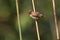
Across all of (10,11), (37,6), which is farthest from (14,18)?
(37,6)

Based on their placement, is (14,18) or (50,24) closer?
(50,24)

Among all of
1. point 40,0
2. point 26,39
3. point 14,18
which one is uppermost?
point 40,0

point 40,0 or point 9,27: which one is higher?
point 40,0

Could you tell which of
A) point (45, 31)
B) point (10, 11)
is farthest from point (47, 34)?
point (10, 11)

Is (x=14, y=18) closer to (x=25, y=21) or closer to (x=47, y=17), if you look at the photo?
(x=25, y=21)

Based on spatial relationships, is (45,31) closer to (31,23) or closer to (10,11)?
(31,23)

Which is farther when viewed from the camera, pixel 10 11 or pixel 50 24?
pixel 10 11
